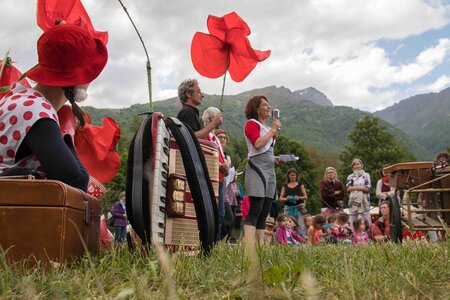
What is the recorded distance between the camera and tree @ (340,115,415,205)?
42878 mm

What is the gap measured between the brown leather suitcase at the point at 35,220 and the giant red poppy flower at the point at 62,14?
1125 mm

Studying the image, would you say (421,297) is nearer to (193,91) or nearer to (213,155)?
(213,155)

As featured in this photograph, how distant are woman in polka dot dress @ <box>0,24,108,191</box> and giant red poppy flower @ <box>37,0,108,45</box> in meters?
0.31

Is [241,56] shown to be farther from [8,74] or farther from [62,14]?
[8,74]

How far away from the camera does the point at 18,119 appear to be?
2309mm

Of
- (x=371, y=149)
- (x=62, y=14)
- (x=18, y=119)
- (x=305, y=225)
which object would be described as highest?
(x=371, y=149)

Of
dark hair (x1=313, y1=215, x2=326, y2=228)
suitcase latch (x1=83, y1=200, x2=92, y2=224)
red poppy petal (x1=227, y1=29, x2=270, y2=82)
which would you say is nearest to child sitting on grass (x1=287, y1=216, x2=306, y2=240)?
dark hair (x1=313, y1=215, x2=326, y2=228)

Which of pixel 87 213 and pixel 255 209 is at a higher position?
pixel 87 213

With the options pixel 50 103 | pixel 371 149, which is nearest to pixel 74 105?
pixel 50 103

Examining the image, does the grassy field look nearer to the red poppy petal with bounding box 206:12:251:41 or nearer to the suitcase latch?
the suitcase latch

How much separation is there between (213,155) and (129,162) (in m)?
0.68

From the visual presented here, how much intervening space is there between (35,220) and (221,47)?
284 centimetres

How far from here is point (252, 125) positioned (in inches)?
205

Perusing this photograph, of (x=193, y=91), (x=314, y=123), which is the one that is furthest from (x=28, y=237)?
(x=314, y=123)
